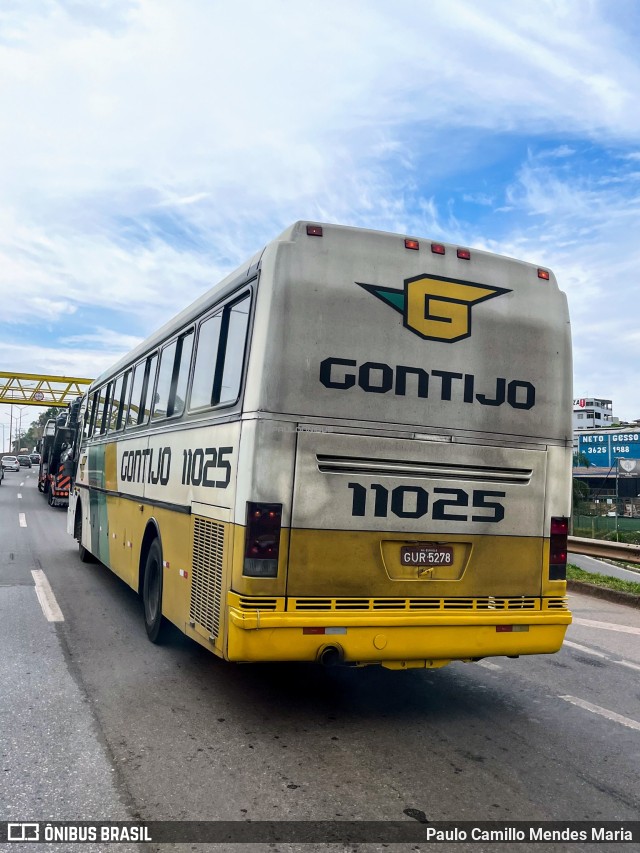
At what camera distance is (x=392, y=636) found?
525cm

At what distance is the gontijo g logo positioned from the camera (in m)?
5.53

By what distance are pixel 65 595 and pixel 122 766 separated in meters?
6.10

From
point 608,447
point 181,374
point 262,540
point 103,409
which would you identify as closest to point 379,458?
point 262,540

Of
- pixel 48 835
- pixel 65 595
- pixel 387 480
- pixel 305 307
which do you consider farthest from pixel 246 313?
pixel 65 595

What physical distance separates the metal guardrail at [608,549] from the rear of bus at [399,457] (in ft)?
27.3

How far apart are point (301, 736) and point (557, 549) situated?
2.26 metres

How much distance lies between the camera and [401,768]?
459cm

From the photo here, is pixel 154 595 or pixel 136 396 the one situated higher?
pixel 136 396

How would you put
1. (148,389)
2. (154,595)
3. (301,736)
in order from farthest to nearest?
(148,389) → (154,595) → (301,736)

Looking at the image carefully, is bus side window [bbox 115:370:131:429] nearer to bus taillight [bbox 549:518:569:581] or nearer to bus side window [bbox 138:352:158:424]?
bus side window [bbox 138:352:158:424]

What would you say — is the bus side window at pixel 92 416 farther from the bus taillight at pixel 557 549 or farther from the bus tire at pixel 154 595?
the bus taillight at pixel 557 549

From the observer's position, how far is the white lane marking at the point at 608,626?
921 centimetres

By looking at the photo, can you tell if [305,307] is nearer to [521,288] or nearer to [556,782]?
[521,288]

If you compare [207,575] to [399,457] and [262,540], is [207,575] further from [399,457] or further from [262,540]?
[399,457]
